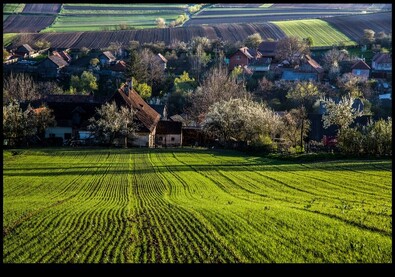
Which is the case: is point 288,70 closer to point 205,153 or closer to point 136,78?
point 136,78

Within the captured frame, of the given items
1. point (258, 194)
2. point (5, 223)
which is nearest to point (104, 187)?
point (258, 194)

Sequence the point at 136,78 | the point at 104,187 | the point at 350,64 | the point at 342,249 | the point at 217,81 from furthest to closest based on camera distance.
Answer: the point at 350,64 → the point at 136,78 → the point at 217,81 → the point at 104,187 → the point at 342,249

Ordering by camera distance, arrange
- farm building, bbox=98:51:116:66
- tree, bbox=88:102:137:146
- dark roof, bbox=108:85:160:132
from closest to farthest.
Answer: tree, bbox=88:102:137:146 < dark roof, bbox=108:85:160:132 < farm building, bbox=98:51:116:66

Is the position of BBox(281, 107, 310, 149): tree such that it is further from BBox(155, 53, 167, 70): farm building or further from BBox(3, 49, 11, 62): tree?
BBox(3, 49, 11, 62): tree

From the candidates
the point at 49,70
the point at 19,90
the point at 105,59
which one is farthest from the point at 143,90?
the point at 105,59

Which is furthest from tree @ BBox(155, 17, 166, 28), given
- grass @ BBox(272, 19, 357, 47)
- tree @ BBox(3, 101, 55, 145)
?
tree @ BBox(3, 101, 55, 145)

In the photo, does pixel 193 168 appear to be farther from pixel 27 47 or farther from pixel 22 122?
pixel 27 47
